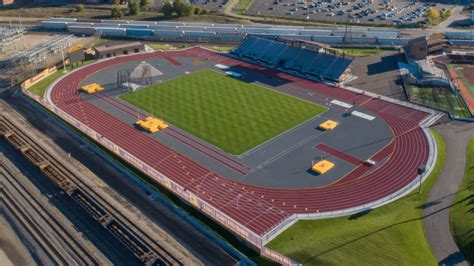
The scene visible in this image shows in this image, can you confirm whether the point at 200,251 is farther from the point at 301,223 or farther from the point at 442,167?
the point at 442,167

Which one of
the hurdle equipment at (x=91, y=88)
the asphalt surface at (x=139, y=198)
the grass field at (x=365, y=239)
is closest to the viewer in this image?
the grass field at (x=365, y=239)

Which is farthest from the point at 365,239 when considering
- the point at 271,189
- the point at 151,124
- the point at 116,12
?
the point at 116,12

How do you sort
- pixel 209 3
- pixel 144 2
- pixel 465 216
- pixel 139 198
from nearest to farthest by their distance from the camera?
pixel 465 216 → pixel 139 198 → pixel 144 2 → pixel 209 3

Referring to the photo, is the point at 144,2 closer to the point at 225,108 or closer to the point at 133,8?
the point at 133,8

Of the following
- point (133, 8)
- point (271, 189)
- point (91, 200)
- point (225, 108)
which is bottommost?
point (91, 200)

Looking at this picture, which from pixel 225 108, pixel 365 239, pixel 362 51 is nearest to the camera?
pixel 365 239

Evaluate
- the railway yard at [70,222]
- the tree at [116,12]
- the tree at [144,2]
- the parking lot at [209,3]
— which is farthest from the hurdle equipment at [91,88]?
the parking lot at [209,3]

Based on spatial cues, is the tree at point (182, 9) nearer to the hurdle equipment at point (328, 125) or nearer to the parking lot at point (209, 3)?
the parking lot at point (209, 3)
